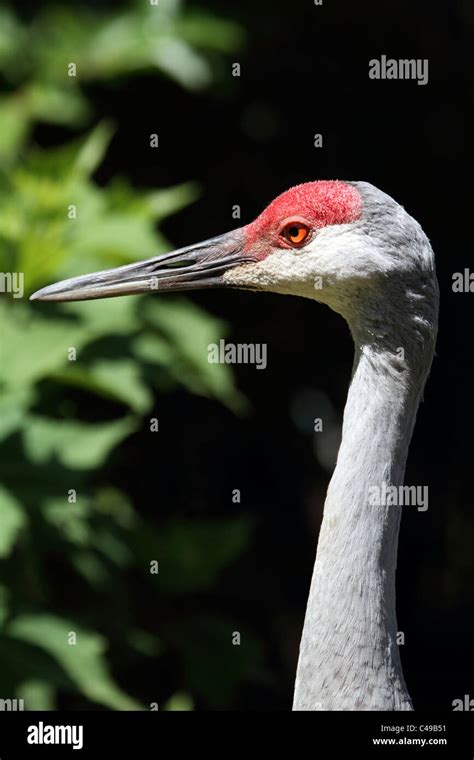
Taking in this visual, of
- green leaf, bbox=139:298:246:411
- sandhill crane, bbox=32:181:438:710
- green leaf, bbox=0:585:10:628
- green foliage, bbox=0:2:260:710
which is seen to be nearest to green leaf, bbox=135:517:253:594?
green foliage, bbox=0:2:260:710

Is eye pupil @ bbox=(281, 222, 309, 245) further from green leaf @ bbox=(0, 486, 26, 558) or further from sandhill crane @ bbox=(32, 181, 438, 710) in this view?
green leaf @ bbox=(0, 486, 26, 558)

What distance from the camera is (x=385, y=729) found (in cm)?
279

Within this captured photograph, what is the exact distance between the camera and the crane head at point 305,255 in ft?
8.61

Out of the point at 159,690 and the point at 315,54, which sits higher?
the point at 315,54

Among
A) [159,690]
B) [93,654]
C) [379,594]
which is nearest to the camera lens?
[379,594]

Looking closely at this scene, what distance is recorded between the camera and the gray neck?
8.38ft

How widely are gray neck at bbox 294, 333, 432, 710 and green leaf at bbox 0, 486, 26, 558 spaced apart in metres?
0.97

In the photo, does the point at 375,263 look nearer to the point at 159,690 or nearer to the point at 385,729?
the point at 385,729

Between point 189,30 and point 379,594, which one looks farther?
point 189,30

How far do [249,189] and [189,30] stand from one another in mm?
908

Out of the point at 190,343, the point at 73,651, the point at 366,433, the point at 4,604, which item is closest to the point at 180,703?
the point at 73,651

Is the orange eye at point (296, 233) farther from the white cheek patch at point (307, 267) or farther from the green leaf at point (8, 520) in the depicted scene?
the green leaf at point (8, 520)

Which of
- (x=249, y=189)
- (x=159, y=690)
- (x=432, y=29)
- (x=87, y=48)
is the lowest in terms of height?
(x=159, y=690)

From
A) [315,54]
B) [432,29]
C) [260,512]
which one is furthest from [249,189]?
[260,512]
